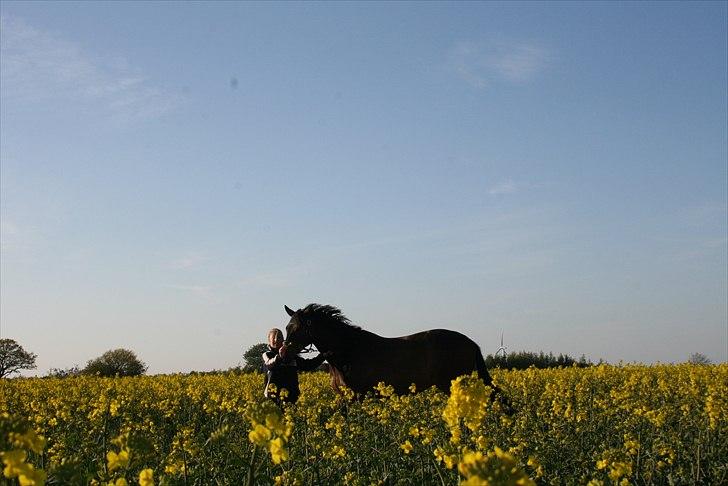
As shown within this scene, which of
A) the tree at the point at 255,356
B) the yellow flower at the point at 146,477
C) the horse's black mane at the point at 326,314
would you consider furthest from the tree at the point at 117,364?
the yellow flower at the point at 146,477

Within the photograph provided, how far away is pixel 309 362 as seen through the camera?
1273 cm

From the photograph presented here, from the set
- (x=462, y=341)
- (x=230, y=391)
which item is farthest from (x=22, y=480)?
(x=230, y=391)

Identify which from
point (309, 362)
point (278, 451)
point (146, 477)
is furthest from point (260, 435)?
point (309, 362)

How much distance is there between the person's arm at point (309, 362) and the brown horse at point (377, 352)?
7.2 inches

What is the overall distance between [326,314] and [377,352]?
1109 mm

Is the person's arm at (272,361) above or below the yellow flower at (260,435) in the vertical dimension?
above

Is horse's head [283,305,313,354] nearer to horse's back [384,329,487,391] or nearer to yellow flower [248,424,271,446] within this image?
horse's back [384,329,487,391]

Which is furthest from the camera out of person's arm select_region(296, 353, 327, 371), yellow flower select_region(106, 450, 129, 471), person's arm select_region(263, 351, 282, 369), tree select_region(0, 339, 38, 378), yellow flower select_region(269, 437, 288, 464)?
tree select_region(0, 339, 38, 378)

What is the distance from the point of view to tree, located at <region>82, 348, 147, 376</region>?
113 ft

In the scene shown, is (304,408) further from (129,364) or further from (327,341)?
(129,364)

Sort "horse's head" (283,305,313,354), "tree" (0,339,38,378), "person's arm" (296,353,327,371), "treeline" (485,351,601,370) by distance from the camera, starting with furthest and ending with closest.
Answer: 1. "tree" (0,339,38,378)
2. "treeline" (485,351,601,370)
3. "horse's head" (283,305,313,354)
4. "person's arm" (296,353,327,371)

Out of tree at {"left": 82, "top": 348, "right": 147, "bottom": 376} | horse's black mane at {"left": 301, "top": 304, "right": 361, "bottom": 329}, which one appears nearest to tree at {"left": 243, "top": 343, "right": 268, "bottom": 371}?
tree at {"left": 82, "top": 348, "right": 147, "bottom": 376}

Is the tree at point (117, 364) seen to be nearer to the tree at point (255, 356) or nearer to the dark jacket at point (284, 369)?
the tree at point (255, 356)

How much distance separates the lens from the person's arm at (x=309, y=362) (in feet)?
41.4
